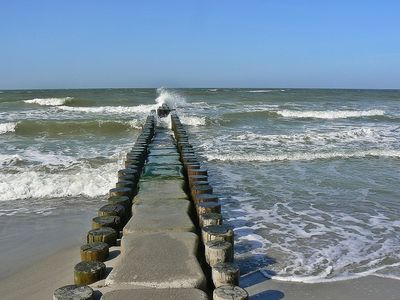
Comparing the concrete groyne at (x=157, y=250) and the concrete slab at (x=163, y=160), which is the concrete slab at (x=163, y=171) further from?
the concrete groyne at (x=157, y=250)

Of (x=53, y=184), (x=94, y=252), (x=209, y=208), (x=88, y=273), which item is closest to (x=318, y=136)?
(x=53, y=184)

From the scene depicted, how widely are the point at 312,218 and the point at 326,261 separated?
1653 millimetres

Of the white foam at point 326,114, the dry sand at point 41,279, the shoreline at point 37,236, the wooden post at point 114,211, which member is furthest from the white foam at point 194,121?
the dry sand at point 41,279

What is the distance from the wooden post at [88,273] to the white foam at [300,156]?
813 centimetres

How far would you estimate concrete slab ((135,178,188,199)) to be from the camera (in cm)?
585

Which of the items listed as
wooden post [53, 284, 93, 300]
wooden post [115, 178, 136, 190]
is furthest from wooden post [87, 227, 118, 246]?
wooden post [115, 178, 136, 190]

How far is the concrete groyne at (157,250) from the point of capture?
326 cm

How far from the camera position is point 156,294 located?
10.6ft

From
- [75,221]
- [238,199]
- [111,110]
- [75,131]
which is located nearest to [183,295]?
[75,221]

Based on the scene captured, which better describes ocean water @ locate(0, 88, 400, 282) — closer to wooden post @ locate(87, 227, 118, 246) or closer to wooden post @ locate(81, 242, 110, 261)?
wooden post @ locate(87, 227, 118, 246)

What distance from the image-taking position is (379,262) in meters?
4.85

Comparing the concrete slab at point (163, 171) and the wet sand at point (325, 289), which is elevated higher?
the concrete slab at point (163, 171)

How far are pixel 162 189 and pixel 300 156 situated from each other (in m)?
6.65

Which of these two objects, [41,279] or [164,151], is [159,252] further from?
[164,151]
